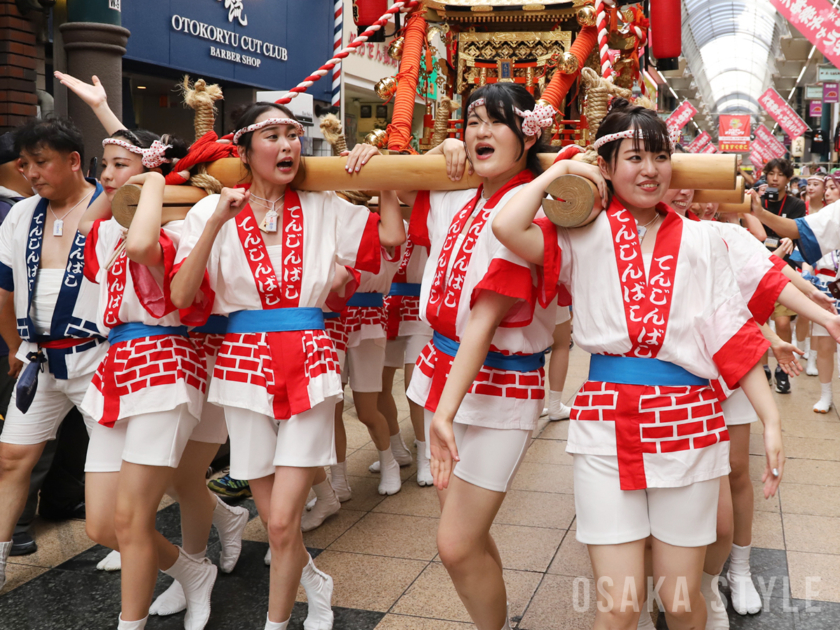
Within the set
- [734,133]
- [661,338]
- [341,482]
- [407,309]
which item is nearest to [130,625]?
[341,482]

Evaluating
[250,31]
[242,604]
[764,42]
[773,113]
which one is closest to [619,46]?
[242,604]

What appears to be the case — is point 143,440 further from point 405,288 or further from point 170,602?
point 405,288

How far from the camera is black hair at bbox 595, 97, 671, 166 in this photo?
7.65ft

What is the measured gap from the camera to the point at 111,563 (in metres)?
3.77

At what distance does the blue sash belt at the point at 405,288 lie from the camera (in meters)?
5.09

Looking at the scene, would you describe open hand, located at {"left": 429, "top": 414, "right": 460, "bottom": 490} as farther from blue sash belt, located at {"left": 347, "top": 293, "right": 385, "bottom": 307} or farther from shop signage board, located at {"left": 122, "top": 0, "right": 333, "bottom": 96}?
shop signage board, located at {"left": 122, "top": 0, "right": 333, "bottom": 96}

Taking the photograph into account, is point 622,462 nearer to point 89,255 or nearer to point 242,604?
point 242,604

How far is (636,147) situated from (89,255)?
2157 millimetres

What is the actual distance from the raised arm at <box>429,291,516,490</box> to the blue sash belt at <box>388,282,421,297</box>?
255cm

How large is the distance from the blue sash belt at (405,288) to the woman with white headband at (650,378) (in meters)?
2.71

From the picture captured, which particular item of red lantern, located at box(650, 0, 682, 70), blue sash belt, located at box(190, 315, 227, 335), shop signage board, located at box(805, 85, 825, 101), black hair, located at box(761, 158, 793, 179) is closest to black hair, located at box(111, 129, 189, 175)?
blue sash belt, located at box(190, 315, 227, 335)

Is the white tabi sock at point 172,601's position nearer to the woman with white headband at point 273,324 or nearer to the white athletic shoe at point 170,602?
the white athletic shoe at point 170,602

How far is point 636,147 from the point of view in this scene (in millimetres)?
2342

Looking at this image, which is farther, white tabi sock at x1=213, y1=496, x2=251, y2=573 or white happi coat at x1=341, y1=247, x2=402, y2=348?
white happi coat at x1=341, y1=247, x2=402, y2=348
